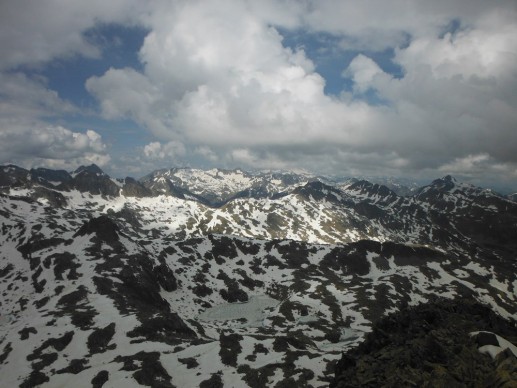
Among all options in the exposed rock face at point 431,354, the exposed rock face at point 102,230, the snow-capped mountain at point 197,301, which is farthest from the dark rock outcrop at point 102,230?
the exposed rock face at point 431,354

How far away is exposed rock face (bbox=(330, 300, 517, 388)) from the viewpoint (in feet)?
68.9

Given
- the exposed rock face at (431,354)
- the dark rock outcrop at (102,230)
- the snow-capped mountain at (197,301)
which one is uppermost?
the dark rock outcrop at (102,230)

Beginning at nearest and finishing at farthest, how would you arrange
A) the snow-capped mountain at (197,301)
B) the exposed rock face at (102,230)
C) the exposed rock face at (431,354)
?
the exposed rock face at (431,354) → the snow-capped mountain at (197,301) → the exposed rock face at (102,230)

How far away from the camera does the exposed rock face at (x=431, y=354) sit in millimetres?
21016

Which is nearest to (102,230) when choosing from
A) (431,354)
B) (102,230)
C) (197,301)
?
(102,230)

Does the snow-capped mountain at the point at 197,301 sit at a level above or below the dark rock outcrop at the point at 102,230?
below

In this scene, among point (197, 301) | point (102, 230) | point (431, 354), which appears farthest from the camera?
point (102, 230)

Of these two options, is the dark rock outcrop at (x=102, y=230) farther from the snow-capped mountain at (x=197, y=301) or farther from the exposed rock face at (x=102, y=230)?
the snow-capped mountain at (x=197, y=301)

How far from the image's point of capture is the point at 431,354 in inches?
957

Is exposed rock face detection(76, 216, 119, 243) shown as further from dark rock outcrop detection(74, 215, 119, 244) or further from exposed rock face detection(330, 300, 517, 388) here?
exposed rock face detection(330, 300, 517, 388)


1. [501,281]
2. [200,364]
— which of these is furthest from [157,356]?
[501,281]

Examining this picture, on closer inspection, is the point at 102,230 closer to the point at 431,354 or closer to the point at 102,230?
the point at 102,230

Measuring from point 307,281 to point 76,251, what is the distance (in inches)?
3684

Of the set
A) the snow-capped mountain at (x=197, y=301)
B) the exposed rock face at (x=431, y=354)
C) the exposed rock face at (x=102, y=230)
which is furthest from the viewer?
the exposed rock face at (x=102, y=230)
